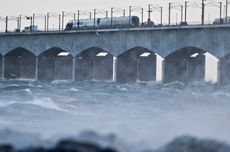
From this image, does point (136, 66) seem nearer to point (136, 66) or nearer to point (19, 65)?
point (136, 66)

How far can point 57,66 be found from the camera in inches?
3307

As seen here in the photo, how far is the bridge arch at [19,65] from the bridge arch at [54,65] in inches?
157

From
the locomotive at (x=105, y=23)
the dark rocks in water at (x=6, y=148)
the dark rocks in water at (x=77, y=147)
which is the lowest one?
the dark rocks in water at (x=6, y=148)

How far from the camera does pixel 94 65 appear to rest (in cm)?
7912

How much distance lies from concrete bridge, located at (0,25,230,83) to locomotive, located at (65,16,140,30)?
336 cm

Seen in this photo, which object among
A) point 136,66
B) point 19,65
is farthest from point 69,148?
point 19,65

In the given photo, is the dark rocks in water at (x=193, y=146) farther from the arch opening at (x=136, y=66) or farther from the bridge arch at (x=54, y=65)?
the bridge arch at (x=54, y=65)

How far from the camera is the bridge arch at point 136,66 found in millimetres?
69500

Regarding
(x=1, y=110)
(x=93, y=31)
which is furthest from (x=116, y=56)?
(x=1, y=110)

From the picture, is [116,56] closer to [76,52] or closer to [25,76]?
[76,52]

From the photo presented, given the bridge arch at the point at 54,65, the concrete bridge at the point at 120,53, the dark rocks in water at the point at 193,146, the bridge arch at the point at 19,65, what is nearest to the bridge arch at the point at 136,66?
the concrete bridge at the point at 120,53

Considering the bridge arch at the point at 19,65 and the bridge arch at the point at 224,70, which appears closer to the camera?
the bridge arch at the point at 224,70

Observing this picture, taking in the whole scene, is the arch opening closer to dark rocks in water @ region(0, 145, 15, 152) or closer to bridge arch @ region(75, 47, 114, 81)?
bridge arch @ region(75, 47, 114, 81)

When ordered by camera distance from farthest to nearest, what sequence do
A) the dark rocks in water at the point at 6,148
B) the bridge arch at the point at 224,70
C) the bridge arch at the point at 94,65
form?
the bridge arch at the point at 94,65
the bridge arch at the point at 224,70
the dark rocks in water at the point at 6,148
